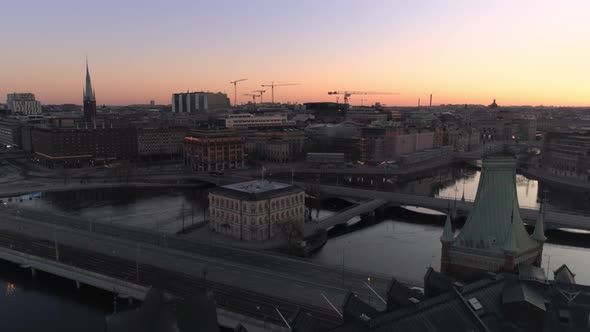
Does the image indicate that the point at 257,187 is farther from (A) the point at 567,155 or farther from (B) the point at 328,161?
(A) the point at 567,155

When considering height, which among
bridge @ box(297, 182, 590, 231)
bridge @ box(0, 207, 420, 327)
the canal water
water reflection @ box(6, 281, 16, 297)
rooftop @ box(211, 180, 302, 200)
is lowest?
water reflection @ box(6, 281, 16, 297)

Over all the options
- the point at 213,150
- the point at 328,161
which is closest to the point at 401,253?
the point at 213,150

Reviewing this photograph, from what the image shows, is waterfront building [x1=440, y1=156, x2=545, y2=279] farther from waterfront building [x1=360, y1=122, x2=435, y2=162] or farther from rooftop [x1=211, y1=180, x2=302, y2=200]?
waterfront building [x1=360, y1=122, x2=435, y2=162]

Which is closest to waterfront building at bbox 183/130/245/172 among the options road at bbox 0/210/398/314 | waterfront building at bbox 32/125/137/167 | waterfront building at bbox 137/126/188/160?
waterfront building at bbox 137/126/188/160

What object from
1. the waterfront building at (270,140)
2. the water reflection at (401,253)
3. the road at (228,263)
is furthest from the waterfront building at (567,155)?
the road at (228,263)

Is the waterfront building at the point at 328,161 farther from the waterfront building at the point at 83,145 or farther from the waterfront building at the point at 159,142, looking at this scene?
the waterfront building at the point at 83,145

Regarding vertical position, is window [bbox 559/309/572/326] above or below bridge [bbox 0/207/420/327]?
above
